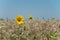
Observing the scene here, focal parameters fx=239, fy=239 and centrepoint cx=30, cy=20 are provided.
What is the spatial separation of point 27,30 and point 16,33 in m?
0.34

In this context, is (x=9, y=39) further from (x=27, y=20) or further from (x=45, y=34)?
(x=27, y=20)

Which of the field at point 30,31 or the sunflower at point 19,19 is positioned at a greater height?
the sunflower at point 19,19

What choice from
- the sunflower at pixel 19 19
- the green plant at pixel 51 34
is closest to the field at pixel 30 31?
the green plant at pixel 51 34

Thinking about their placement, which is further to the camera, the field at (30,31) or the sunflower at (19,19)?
the sunflower at (19,19)

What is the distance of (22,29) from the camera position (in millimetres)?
5551

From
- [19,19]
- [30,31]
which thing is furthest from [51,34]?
[19,19]

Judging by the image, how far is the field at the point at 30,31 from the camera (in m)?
5.25

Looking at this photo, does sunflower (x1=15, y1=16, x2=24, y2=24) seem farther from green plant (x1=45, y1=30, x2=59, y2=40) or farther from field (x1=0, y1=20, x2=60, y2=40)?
green plant (x1=45, y1=30, x2=59, y2=40)

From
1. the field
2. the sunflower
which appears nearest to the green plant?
the field

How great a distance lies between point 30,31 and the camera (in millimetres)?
5438

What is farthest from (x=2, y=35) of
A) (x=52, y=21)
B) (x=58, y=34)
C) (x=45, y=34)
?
(x=52, y=21)

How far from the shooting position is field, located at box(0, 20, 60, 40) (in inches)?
207

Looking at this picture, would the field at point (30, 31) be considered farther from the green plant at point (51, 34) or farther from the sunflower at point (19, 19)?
the sunflower at point (19, 19)

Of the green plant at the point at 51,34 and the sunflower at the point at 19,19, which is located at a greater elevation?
the sunflower at the point at 19,19
